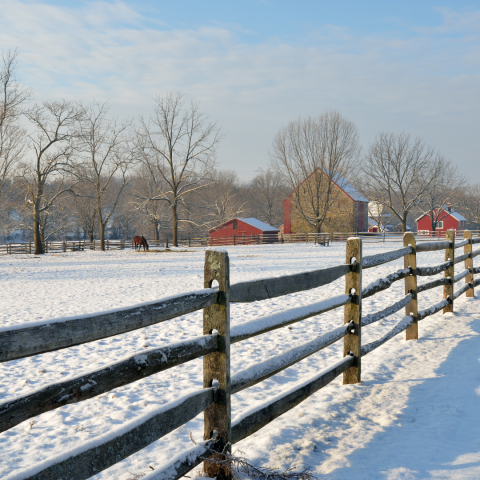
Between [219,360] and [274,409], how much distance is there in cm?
79

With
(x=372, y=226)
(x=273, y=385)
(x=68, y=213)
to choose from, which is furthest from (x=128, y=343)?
(x=372, y=226)

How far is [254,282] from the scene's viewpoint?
9.82ft

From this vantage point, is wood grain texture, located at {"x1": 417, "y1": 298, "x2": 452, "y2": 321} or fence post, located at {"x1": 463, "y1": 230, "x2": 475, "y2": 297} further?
fence post, located at {"x1": 463, "y1": 230, "x2": 475, "y2": 297}

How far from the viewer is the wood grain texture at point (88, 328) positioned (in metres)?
1.64

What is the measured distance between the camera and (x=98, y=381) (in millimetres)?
1956

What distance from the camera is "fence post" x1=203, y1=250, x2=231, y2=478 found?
8.69ft

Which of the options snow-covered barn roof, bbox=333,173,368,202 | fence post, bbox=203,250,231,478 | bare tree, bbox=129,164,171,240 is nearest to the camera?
fence post, bbox=203,250,231,478

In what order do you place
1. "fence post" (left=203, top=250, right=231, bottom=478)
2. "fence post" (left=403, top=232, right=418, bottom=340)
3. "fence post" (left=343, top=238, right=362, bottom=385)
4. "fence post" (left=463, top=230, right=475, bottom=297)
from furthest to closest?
"fence post" (left=463, top=230, right=475, bottom=297), "fence post" (left=403, top=232, right=418, bottom=340), "fence post" (left=343, top=238, right=362, bottom=385), "fence post" (left=203, top=250, right=231, bottom=478)

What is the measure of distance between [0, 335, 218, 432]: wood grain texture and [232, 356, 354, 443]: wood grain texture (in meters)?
0.62

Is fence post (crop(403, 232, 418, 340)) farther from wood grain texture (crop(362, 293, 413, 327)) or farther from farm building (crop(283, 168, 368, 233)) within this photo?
farm building (crop(283, 168, 368, 233))

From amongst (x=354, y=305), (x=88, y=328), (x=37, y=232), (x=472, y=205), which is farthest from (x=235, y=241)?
(x=472, y=205)

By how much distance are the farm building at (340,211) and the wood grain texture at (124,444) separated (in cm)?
4254

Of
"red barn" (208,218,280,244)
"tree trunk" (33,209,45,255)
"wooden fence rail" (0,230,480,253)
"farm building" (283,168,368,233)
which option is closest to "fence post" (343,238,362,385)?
"tree trunk" (33,209,45,255)

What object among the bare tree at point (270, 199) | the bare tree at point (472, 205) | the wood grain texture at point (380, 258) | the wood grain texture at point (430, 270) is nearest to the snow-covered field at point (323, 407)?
the wood grain texture at point (430, 270)
